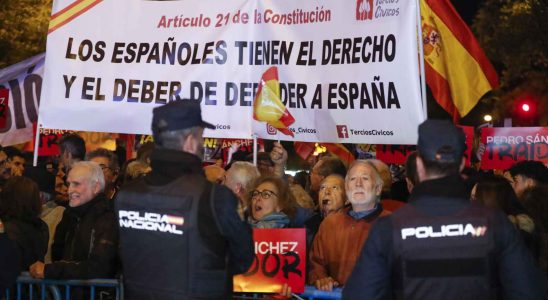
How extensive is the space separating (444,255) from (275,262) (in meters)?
1.91

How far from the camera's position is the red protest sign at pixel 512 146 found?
12648 millimetres

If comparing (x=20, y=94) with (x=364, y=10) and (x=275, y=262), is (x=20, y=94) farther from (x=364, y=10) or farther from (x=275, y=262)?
(x=275, y=262)

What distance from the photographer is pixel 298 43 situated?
368 inches

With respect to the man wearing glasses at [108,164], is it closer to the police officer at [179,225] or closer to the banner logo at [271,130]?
the banner logo at [271,130]

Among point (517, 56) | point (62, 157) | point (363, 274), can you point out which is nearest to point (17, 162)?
point (62, 157)

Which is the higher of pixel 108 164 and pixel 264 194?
pixel 108 164

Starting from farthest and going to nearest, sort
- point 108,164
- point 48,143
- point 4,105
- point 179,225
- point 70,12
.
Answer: point 48,143 → point 4,105 → point 70,12 → point 108,164 → point 179,225

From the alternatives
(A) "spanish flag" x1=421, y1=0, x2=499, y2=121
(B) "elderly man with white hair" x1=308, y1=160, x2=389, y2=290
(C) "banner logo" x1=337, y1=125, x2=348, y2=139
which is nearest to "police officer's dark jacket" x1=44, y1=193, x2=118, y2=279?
(B) "elderly man with white hair" x1=308, y1=160, x2=389, y2=290

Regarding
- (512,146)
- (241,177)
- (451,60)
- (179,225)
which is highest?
(451,60)

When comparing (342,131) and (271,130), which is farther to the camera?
(271,130)

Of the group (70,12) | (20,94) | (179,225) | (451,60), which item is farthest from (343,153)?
(179,225)

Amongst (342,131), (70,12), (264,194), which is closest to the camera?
(264,194)

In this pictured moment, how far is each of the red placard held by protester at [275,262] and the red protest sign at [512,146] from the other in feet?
22.0

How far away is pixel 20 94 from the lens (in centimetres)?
1166
